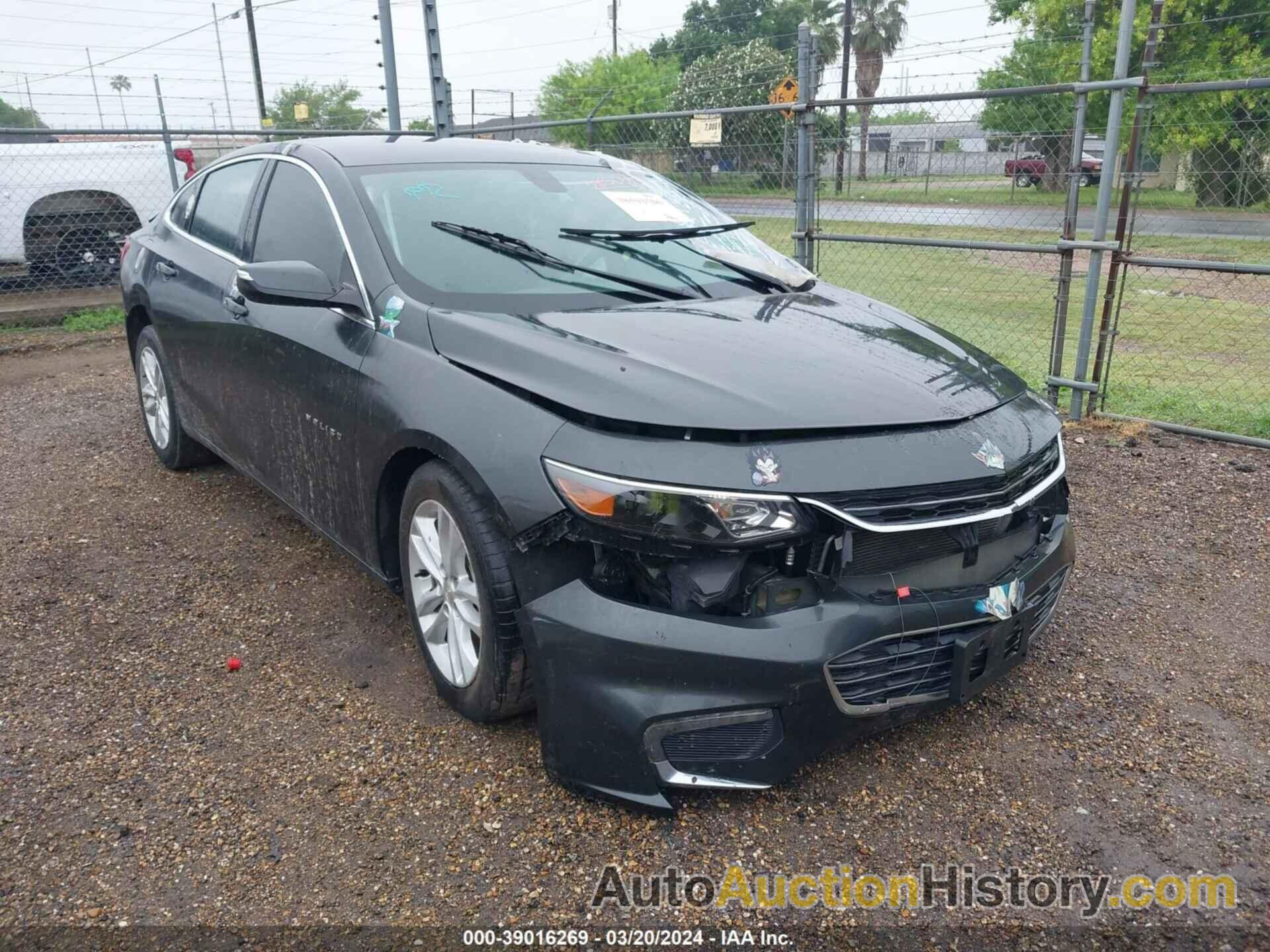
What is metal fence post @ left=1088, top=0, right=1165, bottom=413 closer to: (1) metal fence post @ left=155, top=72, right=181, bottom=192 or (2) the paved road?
(2) the paved road

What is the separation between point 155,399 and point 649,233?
308cm

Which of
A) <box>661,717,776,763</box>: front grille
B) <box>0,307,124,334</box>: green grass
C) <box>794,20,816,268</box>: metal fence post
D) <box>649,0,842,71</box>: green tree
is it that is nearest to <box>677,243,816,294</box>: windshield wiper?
<box>661,717,776,763</box>: front grille

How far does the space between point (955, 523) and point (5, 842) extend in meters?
2.49

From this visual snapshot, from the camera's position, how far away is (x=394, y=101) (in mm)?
8844

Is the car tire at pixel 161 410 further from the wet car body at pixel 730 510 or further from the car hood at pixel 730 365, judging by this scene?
the car hood at pixel 730 365

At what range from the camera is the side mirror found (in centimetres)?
320

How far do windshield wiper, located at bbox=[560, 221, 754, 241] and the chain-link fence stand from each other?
1.04 meters

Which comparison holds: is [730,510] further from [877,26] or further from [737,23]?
[737,23]

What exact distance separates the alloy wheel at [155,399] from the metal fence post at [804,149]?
12.8ft

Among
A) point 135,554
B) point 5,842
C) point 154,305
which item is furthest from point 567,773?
point 154,305

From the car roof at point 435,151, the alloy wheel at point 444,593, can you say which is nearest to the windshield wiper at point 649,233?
the car roof at point 435,151

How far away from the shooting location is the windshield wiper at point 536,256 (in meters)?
3.32


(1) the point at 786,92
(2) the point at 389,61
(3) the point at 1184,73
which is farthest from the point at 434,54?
(3) the point at 1184,73

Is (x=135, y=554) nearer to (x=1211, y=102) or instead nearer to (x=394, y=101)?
(x=394, y=101)
